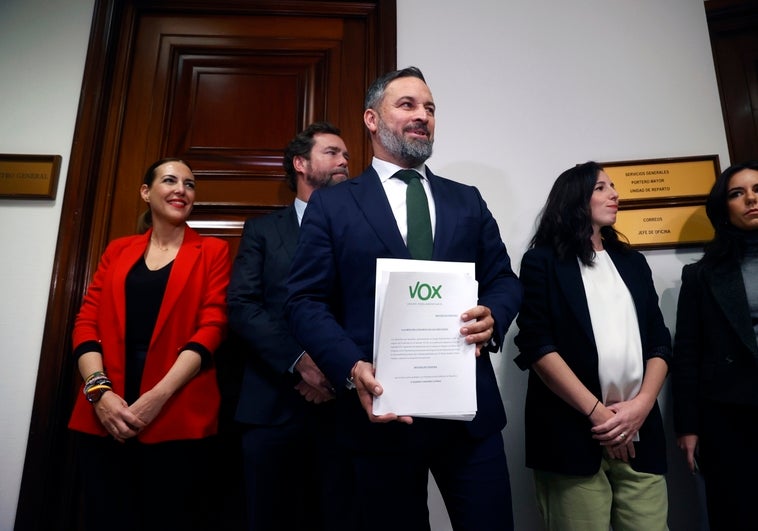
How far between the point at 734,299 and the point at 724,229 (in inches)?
14.4

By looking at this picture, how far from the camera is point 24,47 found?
2357mm

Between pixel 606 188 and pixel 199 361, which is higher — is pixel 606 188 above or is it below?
above

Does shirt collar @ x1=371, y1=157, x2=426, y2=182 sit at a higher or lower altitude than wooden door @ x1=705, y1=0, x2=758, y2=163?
lower

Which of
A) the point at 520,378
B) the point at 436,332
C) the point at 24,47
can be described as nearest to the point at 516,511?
the point at 520,378

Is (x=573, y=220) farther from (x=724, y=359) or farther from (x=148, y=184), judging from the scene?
(x=148, y=184)

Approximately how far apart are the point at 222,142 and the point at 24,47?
3.96 ft

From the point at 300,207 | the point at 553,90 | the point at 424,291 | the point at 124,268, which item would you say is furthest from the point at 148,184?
the point at 553,90

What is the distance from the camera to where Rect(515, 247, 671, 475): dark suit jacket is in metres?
1.51

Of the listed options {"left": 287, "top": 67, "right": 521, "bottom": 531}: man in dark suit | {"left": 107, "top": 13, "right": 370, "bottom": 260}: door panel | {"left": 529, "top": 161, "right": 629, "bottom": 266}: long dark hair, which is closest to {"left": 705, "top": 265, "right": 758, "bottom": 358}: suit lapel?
{"left": 529, "top": 161, "right": 629, "bottom": 266}: long dark hair

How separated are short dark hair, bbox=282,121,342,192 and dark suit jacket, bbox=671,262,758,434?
171cm

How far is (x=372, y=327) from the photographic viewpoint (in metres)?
1.10

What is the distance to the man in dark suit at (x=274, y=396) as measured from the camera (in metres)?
1.45

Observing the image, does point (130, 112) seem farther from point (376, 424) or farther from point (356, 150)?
point (376, 424)

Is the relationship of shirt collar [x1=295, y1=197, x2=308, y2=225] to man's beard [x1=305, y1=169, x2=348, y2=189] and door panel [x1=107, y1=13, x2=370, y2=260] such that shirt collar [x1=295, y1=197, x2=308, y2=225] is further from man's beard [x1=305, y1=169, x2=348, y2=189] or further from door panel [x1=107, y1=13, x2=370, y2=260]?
door panel [x1=107, y1=13, x2=370, y2=260]
